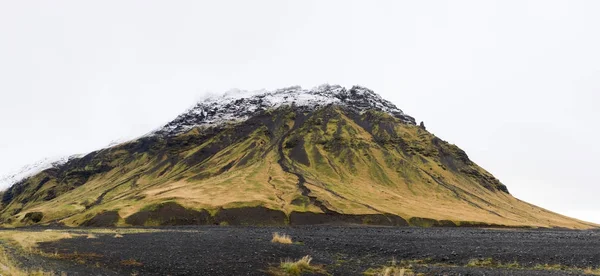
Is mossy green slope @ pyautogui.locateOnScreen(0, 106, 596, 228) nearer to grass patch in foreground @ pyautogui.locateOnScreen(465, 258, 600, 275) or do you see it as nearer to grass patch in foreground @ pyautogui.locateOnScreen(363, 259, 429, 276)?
grass patch in foreground @ pyautogui.locateOnScreen(363, 259, 429, 276)

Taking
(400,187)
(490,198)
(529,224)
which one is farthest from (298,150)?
(529,224)

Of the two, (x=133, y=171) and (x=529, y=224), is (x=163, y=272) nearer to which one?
(x=529, y=224)

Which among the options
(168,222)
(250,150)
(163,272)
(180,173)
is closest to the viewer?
(163,272)

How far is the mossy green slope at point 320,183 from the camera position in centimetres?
10569

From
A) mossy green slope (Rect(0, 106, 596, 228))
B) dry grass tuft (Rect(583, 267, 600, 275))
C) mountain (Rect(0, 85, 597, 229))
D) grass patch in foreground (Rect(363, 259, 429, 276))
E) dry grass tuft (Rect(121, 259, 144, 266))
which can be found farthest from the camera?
mossy green slope (Rect(0, 106, 596, 228))

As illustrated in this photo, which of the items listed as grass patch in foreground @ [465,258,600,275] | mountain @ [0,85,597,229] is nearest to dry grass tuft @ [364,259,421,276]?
A: grass patch in foreground @ [465,258,600,275]

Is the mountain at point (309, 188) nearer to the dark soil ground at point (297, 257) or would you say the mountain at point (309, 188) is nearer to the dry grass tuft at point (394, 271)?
the dark soil ground at point (297, 257)

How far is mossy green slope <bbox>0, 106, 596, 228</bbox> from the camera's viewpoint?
347 ft

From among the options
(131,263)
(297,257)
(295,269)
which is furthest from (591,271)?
(131,263)

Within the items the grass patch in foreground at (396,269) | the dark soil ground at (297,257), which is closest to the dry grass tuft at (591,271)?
the dark soil ground at (297,257)

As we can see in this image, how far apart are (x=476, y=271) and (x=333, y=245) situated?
56.7 feet

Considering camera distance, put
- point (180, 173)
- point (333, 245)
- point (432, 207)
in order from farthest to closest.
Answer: point (180, 173) → point (432, 207) → point (333, 245)

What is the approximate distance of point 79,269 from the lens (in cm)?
2647

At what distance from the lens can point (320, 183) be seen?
131750 millimetres
